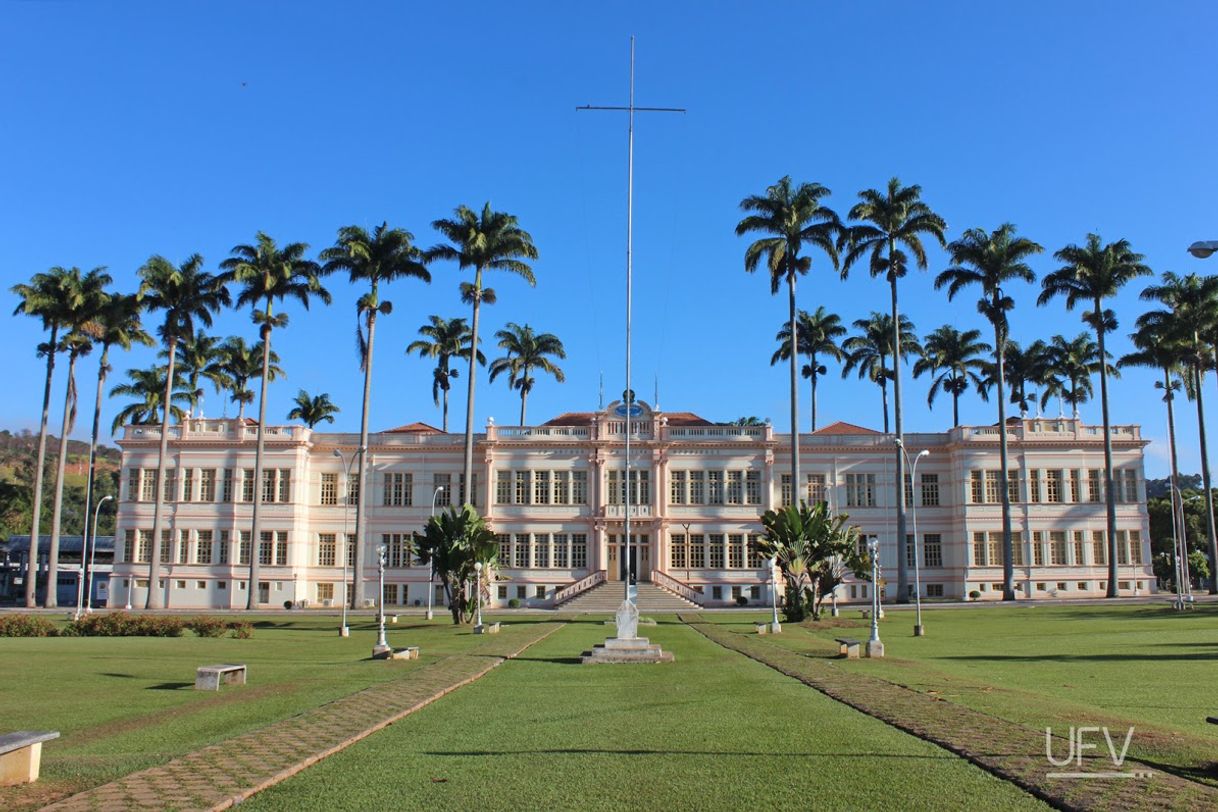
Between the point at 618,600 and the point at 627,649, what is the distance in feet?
109

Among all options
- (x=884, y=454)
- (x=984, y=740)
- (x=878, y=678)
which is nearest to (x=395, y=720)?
(x=984, y=740)

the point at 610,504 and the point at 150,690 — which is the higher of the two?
the point at 610,504

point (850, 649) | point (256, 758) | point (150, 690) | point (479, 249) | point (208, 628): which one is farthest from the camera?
point (479, 249)

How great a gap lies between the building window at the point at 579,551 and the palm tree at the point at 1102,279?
2949 cm

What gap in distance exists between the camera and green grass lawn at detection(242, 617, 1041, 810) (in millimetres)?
8484

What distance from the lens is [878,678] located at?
18.1m

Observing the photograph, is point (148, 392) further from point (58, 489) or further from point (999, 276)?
point (999, 276)

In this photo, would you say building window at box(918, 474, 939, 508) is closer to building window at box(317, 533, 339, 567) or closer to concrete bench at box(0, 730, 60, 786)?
building window at box(317, 533, 339, 567)

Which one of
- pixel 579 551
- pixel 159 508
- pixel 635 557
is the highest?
pixel 159 508

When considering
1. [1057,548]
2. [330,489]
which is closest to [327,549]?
[330,489]

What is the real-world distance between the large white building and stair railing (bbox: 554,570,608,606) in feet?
0.57

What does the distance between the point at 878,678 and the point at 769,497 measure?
42.9 metres

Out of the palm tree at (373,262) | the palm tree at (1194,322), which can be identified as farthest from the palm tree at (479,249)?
the palm tree at (1194,322)

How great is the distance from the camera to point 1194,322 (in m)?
54.0
